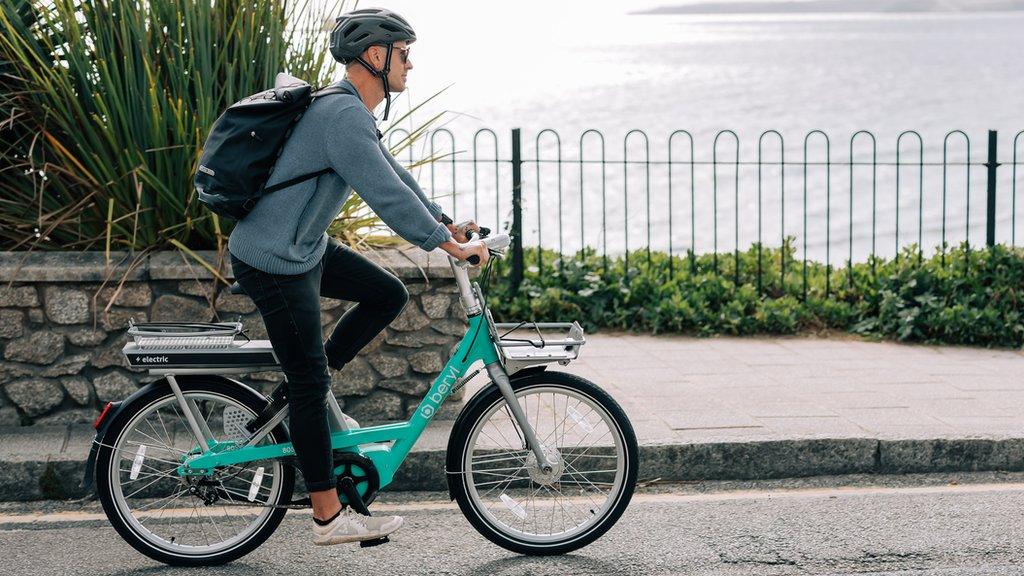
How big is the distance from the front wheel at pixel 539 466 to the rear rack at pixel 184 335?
0.86 m

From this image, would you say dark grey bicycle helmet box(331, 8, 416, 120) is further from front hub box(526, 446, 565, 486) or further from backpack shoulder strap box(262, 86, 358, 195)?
front hub box(526, 446, 565, 486)

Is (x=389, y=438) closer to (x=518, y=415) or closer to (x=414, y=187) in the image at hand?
(x=518, y=415)

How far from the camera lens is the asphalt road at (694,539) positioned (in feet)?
14.8

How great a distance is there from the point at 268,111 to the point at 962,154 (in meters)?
34.6

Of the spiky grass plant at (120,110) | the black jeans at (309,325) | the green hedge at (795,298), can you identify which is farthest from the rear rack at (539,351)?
the green hedge at (795,298)

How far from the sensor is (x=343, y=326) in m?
4.60

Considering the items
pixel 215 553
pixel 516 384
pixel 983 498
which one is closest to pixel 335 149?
pixel 516 384

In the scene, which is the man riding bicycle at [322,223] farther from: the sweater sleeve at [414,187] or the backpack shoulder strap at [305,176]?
the sweater sleeve at [414,187]

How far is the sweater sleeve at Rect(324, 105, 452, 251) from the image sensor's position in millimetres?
4066

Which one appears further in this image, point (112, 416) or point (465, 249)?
point (112, 416)

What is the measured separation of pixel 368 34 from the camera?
13.6ft

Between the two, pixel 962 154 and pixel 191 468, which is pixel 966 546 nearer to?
pixel 191 468

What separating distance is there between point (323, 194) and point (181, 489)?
4.01ft

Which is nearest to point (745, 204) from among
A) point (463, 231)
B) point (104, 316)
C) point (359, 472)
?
point (104, 316)
